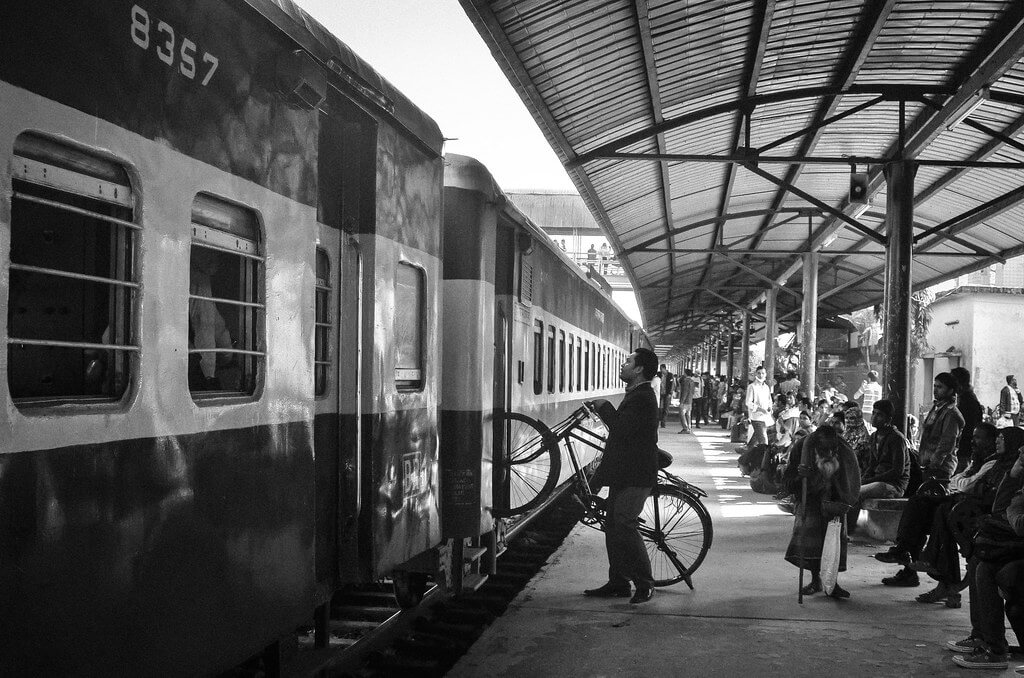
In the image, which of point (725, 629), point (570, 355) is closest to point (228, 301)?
point (725, 629)

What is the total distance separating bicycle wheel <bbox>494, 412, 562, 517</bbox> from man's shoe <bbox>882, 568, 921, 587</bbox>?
2939 mm

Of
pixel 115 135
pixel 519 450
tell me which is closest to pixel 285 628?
pixel 115 135

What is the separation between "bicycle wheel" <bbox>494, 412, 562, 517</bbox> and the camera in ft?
23.5

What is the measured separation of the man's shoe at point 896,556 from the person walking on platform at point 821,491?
53cm

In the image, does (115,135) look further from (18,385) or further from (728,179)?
(728,179)

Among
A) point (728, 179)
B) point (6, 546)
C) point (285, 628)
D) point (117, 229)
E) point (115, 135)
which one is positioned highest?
point (728, 179)

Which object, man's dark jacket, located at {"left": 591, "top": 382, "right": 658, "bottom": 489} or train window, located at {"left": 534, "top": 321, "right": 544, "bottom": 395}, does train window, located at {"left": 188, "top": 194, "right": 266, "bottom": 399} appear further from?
train window, located at {"left": 534, "top": 321, "right": 544, "bottom": 395}

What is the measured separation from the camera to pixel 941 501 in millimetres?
7480

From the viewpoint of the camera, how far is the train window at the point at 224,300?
3.34 meters

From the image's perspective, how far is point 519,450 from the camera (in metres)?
7.57

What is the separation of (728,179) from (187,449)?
520 inches

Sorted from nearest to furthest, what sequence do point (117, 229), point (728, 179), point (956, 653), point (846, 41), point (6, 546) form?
1. point (6, 546)
2. point (117, 229)
3. point (956, 653)
4. point (846, 41)
5. point (728, 179)

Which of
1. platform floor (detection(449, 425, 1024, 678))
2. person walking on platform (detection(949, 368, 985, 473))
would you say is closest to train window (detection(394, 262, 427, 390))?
platform floor (detection(449, 425, 1024, 678))

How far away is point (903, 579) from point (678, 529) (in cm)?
185
